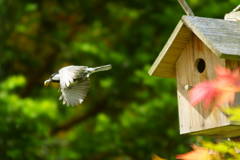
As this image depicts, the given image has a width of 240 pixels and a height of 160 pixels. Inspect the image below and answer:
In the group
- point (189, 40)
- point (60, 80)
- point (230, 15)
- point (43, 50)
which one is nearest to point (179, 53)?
point (189, 40)

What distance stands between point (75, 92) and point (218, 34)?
3.89 ft

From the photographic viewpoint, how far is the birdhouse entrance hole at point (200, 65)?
13.2 feet

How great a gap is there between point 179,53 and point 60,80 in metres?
0.86

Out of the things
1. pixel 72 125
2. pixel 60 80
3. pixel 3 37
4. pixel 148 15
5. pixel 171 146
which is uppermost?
pixel 148 15

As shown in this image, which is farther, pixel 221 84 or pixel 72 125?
pixel 72 125

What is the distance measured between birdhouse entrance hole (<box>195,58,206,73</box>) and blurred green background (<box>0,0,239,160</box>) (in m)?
4.15

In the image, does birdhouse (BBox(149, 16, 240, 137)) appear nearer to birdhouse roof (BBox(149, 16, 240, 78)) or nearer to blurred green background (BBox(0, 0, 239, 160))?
birdhouse roof (BBox(149, 16, 240, 78))

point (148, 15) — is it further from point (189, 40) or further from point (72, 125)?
point (189, 40)

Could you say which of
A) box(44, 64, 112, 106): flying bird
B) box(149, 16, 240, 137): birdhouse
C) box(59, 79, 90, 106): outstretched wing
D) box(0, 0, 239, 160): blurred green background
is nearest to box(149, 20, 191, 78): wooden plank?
box(149, 16, 240, 137): birdhouse

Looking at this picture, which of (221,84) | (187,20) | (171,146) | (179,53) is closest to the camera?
(221,84)

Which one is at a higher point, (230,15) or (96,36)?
(96,36)

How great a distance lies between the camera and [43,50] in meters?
11.5

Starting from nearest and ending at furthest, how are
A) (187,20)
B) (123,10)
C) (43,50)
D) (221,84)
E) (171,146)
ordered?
1. (221,84)
2. (187,20)
3. (171,146)
4. (123,10)
5. (43,50)

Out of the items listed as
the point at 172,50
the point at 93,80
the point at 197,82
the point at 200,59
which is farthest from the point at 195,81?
the point at 93,80
